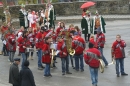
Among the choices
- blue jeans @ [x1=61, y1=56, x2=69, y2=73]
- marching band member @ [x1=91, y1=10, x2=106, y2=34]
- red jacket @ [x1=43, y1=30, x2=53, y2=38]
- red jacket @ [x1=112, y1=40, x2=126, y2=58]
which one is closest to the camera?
red jacket @ [x1=112, y1=40, x2=126, y2=58]

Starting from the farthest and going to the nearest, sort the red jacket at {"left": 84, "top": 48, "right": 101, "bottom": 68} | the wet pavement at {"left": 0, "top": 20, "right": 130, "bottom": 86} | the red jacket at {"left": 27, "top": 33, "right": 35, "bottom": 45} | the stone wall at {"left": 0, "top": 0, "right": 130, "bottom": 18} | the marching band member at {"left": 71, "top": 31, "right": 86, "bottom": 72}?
the stone wall at {"left": 0, "top": 0, "right": 130, "bottom": 18}, the red jacket at {"left": 27, "top": 33, "right": 35, "bottom": 45}, the marching band member at {"left": 71, "top": 31, "right": 86, "bottom": 72}, the wet pavement at {"left": 0, "top": 20, "right": 130, "bottom": 86}, the red jacket at {"left": 84, "top": 48, "right": 101, "bottom": 68}

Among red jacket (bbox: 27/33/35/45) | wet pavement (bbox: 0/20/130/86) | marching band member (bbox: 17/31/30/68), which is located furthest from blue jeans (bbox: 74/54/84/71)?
red jacket (bbox: 27/33/35/45)

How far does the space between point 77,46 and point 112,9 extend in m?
24.8

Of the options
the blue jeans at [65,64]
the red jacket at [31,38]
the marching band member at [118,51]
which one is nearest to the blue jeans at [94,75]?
the marching band member at [118,51]

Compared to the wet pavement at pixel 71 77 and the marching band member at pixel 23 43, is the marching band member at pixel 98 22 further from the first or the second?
the marching band member at pixel 23 43

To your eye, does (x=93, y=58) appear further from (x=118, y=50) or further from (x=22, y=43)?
(x=22, y=43)

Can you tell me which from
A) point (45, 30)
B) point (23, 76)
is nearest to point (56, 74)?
point (45, 30)

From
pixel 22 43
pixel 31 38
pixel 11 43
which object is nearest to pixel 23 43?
pixel 22 43

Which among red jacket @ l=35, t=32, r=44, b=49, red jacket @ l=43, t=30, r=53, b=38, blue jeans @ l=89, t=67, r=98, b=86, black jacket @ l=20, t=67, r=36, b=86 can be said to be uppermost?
red jacket @ l=43, t=30, r=53, b=38

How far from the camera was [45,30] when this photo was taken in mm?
19875

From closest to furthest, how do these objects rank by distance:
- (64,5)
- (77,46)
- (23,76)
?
1. (23,76)
2. (77,46)
3. (64,5)

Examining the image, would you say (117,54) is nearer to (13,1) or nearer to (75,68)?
(75,68)

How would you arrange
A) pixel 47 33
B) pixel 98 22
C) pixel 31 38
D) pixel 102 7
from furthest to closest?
pixel 102 7 → pixel 98 22 → pixel 31 38 → pixel 47 33

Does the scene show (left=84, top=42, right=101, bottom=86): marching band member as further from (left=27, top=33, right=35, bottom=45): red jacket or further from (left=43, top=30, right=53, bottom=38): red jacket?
(left=27, top=33, right=35, bottom=45): red jacket
